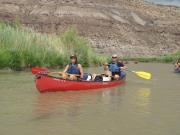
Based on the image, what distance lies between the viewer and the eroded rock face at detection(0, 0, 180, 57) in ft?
210

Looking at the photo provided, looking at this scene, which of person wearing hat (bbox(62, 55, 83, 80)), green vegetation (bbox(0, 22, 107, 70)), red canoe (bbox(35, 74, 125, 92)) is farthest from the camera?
green vegetation (bbox(0, 22, 107, 70))

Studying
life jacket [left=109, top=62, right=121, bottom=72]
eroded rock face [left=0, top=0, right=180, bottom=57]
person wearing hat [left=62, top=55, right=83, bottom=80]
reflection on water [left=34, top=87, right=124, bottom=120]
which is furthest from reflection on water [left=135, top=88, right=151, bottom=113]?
eroded rock face [left=0, top=0, right=180, bottom=57]

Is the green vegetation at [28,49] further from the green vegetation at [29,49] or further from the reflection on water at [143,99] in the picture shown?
the reflection on water at [143,99]

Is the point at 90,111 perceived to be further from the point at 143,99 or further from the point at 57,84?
the point at 57,84

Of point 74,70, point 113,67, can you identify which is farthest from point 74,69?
point 113,67

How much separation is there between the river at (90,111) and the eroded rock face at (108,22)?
41.7 metres

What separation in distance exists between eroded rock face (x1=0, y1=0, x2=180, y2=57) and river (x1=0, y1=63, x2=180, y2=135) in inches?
1640

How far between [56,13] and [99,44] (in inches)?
313

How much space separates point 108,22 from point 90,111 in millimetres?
52681

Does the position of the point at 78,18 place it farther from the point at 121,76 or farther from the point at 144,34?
the point at 121,76

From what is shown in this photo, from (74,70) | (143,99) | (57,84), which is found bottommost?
(143,99)

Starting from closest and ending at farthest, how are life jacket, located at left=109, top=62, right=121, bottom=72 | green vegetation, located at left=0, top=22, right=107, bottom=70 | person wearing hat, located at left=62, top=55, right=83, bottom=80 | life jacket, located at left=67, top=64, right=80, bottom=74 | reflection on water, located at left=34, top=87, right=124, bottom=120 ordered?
1. reflection on water, located at left=34, top=87, right=124, bottom=120
2. person wearing hat, located at left=62, top=55, right=83, bottom=80
3. life jacket, located at left=67, top=64, right=80, bottom=74
4. life jacket, located at left=109, top=62, right=121, bottom=72
5. green vegetation, located at left=0, top=22, right=107, bottom=70

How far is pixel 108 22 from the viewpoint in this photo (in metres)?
67.1

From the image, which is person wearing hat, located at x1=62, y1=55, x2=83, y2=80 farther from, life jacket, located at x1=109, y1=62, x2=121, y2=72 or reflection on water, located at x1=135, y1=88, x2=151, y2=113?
life jacket, located at x1=109, y1=62, x2=121, y2=72
